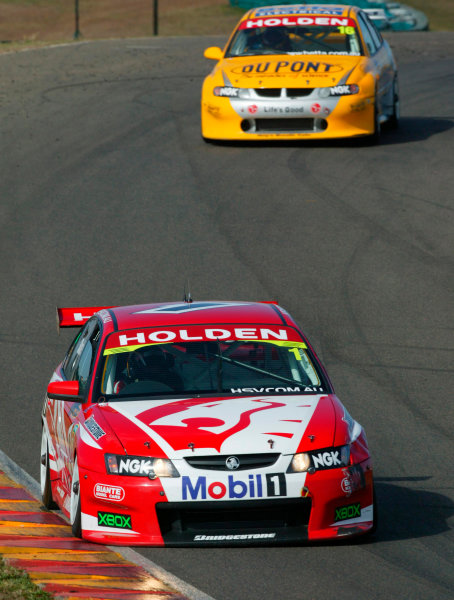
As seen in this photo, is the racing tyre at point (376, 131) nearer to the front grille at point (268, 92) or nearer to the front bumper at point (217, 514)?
the front grille at point (268, 92)

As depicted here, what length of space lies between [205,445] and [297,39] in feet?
40.7

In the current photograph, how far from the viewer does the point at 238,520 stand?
6.30 m

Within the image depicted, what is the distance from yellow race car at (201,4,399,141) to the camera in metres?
16.4

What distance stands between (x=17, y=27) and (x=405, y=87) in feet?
122

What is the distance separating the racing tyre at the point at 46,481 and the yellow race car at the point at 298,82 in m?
9.48

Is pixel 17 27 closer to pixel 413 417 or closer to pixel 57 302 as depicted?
pixel 57 302

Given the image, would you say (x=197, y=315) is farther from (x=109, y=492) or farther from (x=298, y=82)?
(x=298, y=82)

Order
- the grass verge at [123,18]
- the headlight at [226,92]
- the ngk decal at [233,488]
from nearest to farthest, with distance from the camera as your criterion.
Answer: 1. the ngk decal at [233,488]
2. the headlight at [226,92]
3. the grass verge at [123,18]

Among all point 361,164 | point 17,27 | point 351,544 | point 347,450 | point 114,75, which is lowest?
point 17,27

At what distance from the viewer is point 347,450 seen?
6.50 m

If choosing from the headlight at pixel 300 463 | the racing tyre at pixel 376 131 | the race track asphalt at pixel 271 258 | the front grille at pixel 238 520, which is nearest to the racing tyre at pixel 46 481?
the race track asphalt at pixel 271 258

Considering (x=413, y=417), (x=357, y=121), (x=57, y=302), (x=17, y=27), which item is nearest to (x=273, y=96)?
(x=357, y=121)

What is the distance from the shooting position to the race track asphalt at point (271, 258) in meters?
6.40

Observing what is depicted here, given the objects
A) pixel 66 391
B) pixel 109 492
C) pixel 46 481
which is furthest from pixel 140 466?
pixel 46 481
